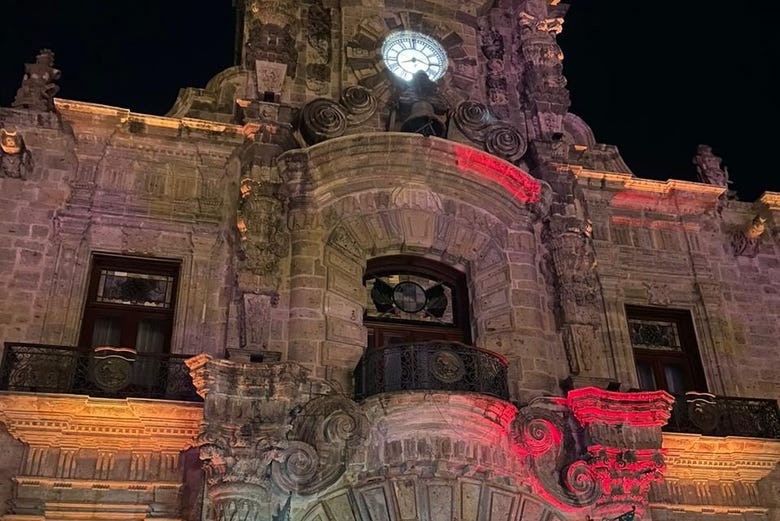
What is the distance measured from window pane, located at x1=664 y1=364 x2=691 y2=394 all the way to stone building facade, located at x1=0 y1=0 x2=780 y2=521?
2.7 inches

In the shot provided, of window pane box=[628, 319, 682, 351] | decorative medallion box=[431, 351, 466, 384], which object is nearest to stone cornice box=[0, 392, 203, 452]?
decorative medallion box=[431, 351, 466, 384]

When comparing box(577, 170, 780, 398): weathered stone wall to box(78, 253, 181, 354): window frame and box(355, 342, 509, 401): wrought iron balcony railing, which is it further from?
box(78, 253, 181, 354): window frame

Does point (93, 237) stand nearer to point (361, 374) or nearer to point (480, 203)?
point (361, 374)

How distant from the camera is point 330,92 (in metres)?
14.9

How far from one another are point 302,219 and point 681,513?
258 inches

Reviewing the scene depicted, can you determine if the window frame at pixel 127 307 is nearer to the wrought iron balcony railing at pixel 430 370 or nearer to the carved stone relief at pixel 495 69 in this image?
the wrought iron balcony railing at pixel 430 370

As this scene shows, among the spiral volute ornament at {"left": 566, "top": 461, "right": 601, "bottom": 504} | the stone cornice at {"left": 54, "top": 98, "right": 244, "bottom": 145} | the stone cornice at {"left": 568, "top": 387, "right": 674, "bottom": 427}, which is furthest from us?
the stone cornice at {"left": 54, "top": 98, "right": 244, "bottom": 145}

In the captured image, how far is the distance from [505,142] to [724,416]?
5.25 m

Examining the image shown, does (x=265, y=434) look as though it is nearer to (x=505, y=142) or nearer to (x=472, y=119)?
(x=505, y=142)

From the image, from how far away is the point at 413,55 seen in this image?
Result: 15.8 meters

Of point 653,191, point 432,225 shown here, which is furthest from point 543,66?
point 432,225

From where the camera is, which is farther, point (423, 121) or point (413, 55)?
point (413, 55)

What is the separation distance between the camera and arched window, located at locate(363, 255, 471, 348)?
1294cm

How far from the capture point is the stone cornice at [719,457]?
1232 centimetres
